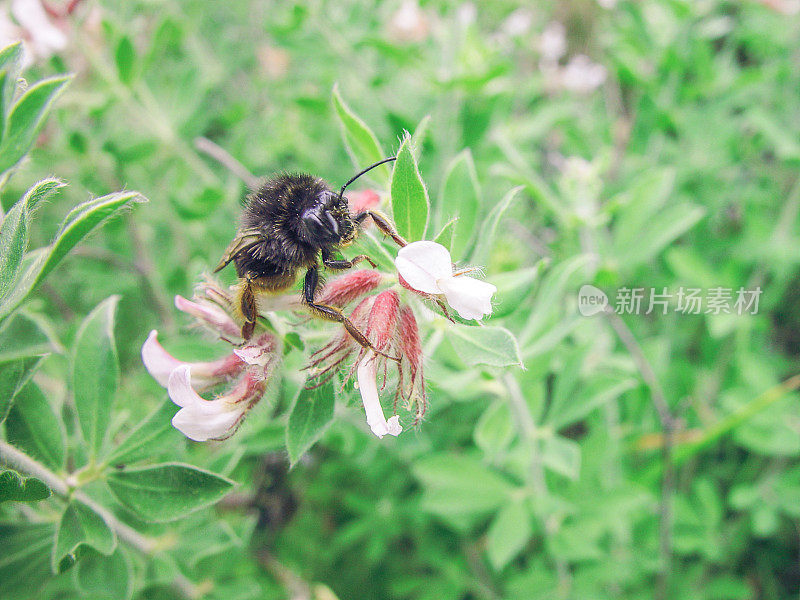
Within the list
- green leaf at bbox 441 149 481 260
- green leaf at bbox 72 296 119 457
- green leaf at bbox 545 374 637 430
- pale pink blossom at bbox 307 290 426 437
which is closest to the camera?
pale pink blossom at bbox 307 290 426 437

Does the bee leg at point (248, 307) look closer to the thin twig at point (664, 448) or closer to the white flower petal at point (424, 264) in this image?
the white flower petal at point (424, 264)

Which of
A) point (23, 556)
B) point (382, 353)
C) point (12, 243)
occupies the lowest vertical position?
point (23, 556)

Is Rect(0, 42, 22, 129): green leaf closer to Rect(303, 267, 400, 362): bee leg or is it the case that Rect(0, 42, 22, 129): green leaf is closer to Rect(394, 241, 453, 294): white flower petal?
Rect(303, 267, 400, 362): bee leg

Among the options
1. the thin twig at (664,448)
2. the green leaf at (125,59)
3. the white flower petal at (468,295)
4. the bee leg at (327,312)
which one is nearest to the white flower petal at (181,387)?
the bee leg at (327,312)

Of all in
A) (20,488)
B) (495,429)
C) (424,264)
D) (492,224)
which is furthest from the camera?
(495,429)

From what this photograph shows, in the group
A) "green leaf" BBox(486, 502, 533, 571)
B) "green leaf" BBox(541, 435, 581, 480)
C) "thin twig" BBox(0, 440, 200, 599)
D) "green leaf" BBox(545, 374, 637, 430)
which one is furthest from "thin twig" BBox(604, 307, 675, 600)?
"thin twig" BBox(0, 440, 200, 599)

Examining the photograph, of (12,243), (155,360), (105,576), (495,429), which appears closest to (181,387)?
(155,360)

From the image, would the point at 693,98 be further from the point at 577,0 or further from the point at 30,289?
the point at 30,289

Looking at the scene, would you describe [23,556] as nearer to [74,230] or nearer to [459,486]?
[74,230]
